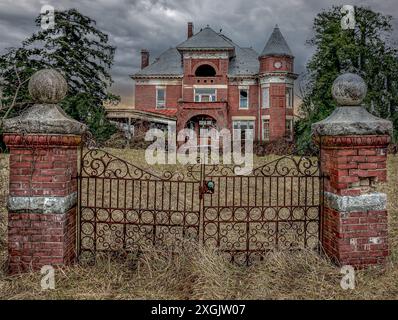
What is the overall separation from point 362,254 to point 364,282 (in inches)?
13.5

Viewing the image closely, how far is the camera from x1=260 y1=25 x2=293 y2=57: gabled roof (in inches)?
1118

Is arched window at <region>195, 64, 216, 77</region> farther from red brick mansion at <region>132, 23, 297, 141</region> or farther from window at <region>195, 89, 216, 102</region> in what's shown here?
window at <region>195, 89, 216, 102</region>

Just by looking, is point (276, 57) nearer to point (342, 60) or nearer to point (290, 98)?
point (290, 98)

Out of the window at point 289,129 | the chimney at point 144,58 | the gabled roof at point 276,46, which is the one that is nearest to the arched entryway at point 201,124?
the window at point 289,129

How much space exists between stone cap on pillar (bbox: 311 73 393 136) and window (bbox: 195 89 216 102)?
85.2ft

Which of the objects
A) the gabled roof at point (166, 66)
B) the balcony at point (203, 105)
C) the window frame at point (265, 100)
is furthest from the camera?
the gabled roof at point (166, 66)

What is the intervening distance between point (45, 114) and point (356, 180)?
3484mm

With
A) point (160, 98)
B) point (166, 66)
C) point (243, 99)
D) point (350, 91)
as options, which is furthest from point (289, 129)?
point (350, 91)

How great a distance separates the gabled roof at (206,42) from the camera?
93.8 ft

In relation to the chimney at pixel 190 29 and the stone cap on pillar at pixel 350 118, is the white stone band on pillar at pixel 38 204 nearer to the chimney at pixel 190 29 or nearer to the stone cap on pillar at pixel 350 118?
the stone cap on pillar at pixel 350 118

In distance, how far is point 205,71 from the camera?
102 ft

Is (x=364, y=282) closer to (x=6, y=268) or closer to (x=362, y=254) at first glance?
(x=362, y=254)

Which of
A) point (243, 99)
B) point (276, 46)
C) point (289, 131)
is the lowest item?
point (289, 131)

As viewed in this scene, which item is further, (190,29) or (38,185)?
(190,29)
